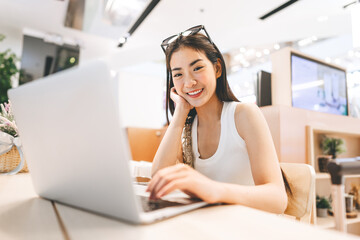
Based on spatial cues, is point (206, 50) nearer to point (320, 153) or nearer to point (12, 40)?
point (320, 153)

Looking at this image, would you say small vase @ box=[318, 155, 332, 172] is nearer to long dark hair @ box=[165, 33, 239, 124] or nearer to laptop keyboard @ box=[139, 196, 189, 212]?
long dark hair @ box=[165, 33, 239, 124]

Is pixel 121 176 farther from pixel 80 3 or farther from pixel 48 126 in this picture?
pixel 80 3

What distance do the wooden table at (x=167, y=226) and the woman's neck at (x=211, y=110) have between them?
0.66 metres

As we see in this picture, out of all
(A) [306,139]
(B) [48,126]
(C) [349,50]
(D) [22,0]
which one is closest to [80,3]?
(D) [22,0]

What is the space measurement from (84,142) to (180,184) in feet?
0.57

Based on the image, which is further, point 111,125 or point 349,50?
point 349,50

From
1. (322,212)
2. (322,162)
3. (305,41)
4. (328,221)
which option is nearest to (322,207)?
(322,212)

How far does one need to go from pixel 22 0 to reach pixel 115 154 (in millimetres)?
4573

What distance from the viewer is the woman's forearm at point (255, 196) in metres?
0.47

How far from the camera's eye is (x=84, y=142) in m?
0.36

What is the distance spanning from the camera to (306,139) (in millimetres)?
1876

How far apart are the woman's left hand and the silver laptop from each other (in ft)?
0.07

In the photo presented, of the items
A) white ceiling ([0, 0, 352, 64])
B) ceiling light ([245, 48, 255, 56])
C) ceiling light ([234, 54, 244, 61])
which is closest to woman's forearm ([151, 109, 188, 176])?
white ceiling ([0, 0, 352, 64])

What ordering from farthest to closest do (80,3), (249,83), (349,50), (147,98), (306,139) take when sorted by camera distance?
(249,83) → (147,98) → (349,50) → (80,3) → (306,139)
